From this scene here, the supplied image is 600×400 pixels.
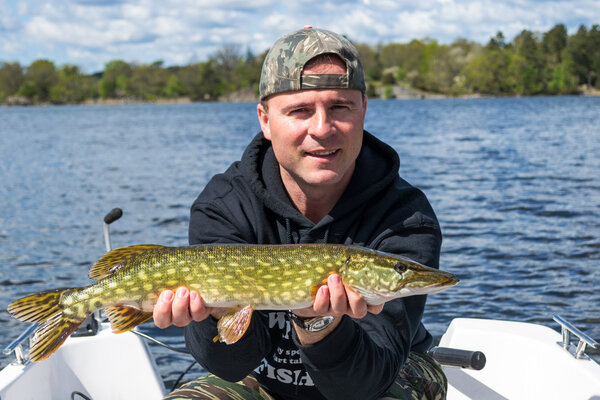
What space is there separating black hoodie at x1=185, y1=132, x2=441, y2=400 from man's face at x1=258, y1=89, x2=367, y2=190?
24 centimetres

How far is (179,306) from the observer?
2719 mm

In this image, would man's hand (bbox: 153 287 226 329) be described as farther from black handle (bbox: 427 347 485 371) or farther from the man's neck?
black handle (bbox: 427 347 485 371)

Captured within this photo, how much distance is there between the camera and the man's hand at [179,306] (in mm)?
2729

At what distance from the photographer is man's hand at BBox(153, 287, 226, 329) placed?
2729 millimetres

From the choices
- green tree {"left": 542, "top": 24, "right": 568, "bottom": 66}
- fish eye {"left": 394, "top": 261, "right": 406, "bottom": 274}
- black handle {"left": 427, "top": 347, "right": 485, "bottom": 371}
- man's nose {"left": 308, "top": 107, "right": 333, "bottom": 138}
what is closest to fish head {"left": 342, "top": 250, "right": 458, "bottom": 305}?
fish eye {"left": 394, "top": 261, "right": 406, "bottom": 274}

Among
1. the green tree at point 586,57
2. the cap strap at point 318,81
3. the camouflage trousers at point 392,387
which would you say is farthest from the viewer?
the green tree at point 586,57

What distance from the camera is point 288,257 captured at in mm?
2766

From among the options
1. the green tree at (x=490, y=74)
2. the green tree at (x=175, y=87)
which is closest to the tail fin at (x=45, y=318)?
the green tree at (x=490, y=74)

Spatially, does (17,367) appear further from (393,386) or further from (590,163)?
(590,163)

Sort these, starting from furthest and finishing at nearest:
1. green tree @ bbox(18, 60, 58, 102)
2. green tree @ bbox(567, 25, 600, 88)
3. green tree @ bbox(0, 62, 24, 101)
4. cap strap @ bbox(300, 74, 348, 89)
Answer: green tree @ bbox(0, 62, 24, 101), green tree @ bbox(18, 60, 58, 102), green tree @ bbox(567, 25, 600, 88), cap strap @ bbox(300, 74, 348, 89)

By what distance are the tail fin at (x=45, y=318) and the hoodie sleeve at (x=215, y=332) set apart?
1.90 ft

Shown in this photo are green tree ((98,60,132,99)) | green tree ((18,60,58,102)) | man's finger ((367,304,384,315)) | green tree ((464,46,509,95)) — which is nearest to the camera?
man's finger ((367,304,384,315))

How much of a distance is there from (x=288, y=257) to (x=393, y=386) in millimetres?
969

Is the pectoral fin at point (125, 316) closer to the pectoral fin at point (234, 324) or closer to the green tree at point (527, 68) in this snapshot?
the pectoral fin at point (234, 324)
